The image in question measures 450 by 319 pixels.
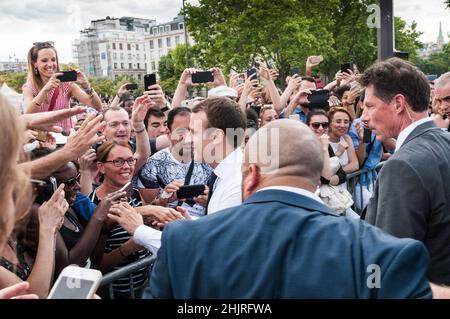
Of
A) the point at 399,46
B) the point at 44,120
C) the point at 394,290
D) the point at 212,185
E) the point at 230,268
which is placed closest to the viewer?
the point at 394,290

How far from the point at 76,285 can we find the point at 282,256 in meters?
0.66

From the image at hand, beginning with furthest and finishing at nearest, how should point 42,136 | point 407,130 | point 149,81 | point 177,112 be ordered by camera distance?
point 149,81 → point 177,112 → point 42,136 → point 407,130

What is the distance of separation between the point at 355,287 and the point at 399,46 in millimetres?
44699

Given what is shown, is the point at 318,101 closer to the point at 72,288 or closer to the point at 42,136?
the point at 42,136

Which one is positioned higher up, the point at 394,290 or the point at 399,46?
the point at 399,46

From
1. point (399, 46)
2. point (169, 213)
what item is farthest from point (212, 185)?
point (399, 46)

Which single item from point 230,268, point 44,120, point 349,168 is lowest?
point 349,168

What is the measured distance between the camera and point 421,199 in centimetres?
250

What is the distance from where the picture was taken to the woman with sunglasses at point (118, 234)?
3262 mm

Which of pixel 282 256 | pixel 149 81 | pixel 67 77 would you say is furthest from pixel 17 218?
pixel 149 81

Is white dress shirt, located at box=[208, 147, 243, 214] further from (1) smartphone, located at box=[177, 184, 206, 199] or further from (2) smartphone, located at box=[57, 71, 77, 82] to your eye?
(2) smartphone, located at box=[57, 71, 77, 82]

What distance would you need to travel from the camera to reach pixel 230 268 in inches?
64.8

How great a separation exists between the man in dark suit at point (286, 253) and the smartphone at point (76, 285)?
0.33m

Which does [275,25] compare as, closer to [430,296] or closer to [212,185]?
[212,185]
